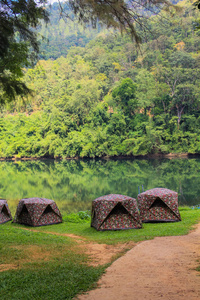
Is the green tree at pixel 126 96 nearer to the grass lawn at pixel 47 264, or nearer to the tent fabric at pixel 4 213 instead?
the tent fabric at pixel 4 213

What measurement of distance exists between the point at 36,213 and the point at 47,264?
672cm

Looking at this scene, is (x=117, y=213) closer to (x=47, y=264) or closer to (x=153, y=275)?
(x=47, y=264)

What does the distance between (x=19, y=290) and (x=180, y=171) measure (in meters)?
30.9

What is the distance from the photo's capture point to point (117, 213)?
35.9ft

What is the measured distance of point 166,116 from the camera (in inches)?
1945

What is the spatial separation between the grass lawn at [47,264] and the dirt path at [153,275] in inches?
12.9

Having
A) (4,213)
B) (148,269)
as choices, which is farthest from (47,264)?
(4,213)

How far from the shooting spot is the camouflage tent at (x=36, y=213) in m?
12.4

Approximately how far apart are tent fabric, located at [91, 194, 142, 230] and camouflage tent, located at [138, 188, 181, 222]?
1221 millimetres

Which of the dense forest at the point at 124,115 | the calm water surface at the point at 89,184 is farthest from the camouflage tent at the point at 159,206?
the dense forest at the point at 124,115

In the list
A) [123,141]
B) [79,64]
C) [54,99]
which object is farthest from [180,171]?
[79,64]

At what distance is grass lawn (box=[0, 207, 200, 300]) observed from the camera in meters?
4.47

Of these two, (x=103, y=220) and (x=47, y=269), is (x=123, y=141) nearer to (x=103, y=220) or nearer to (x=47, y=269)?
(x=103, y=220)

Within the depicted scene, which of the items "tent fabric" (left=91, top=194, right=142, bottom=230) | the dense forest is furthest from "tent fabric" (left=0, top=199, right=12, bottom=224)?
the dense forest
